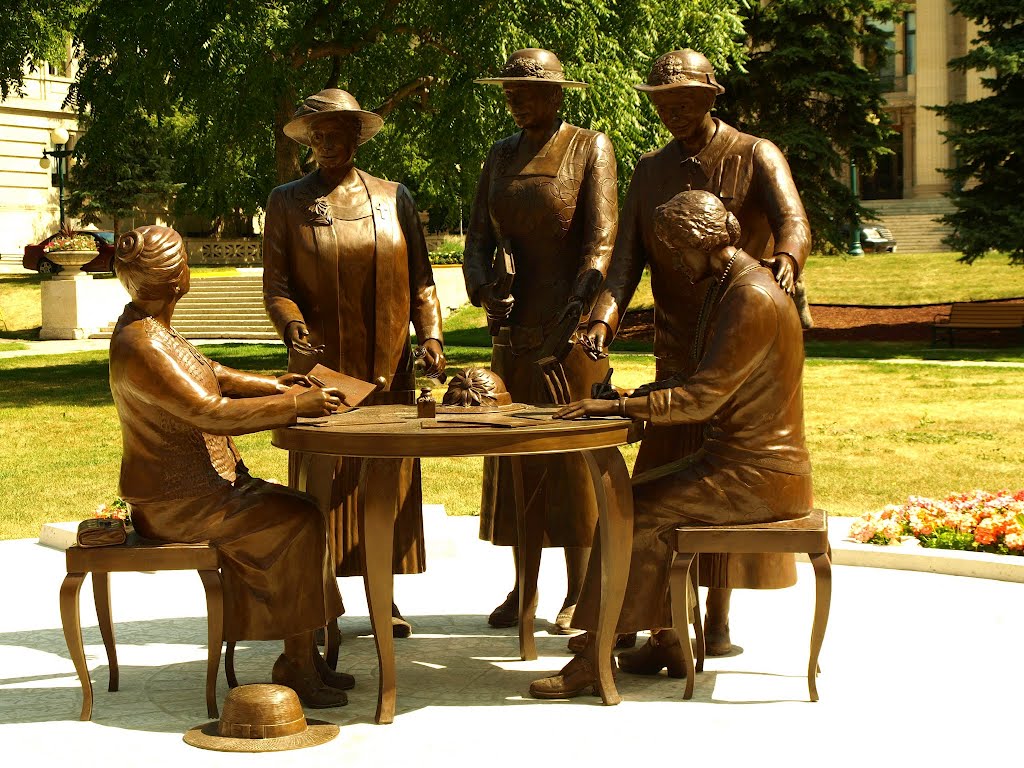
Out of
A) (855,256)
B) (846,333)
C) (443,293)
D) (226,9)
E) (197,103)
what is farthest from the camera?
(855,256)

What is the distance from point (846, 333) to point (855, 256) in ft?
41.1

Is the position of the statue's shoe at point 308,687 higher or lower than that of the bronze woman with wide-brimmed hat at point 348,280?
lower

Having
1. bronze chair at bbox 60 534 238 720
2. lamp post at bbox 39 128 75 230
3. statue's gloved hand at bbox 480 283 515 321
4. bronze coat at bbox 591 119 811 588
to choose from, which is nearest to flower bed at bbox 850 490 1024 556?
bronze coat at bbox 591 119 811 588

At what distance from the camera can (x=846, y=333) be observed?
26031 millimetres

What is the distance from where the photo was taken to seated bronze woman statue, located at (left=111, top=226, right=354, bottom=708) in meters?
5.48

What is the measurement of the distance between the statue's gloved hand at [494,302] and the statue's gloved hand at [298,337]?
2.64 feet

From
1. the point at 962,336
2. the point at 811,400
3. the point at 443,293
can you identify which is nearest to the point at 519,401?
the point at 811,400

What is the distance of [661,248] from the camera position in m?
6.41

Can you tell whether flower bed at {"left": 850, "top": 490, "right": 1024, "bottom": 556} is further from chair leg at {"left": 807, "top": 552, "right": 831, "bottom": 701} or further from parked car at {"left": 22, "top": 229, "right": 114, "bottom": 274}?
parked car at {"left": 22, "top": 229, "right": 114, "bottom": 274}

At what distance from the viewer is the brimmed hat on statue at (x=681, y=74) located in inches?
244

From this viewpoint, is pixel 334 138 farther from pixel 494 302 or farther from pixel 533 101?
pixel 494 302

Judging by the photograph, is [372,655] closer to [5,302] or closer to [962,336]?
[962,336]

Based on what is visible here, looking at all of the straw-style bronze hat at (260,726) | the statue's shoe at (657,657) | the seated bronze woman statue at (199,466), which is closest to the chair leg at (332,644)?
the seated bronze woman statue at (199,466)

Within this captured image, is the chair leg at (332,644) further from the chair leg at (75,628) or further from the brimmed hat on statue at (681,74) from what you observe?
the brimmed hat on statue at (681,74)
